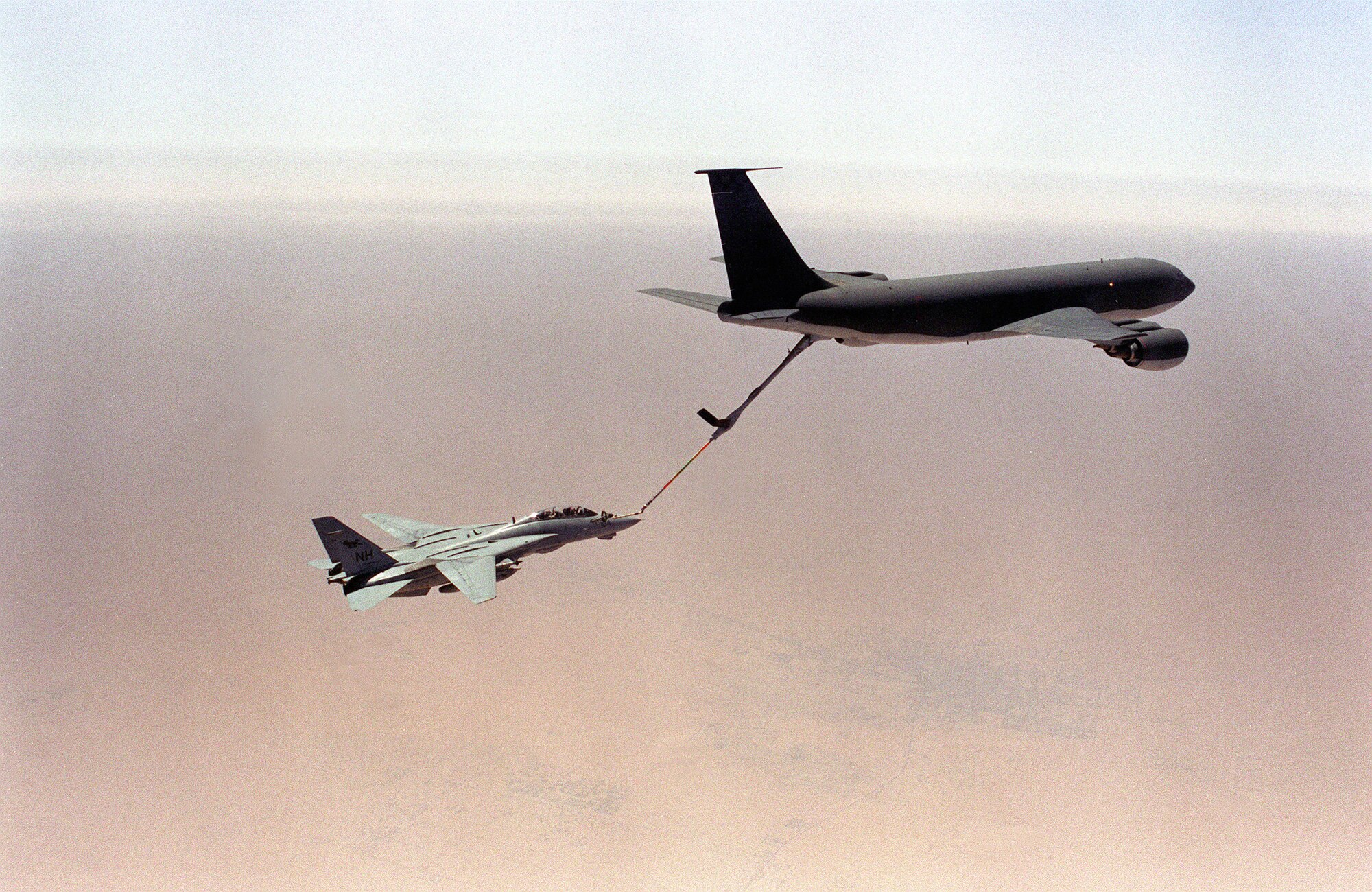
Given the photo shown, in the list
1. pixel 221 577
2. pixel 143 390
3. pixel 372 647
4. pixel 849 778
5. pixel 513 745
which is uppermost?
pixel 143 390

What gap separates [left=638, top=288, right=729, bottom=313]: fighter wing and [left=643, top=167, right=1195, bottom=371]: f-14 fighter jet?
0.15 feet

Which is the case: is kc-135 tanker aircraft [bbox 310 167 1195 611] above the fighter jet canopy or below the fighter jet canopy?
above

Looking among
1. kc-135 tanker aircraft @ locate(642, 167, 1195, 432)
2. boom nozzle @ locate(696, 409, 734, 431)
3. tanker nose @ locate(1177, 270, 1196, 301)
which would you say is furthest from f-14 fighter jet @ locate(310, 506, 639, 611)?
tanker nose @ locate(1177, 270, 1196, 301)

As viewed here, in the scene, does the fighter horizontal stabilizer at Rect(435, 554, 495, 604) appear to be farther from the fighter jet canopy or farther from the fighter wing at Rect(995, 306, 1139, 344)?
the fighter wing at Rect(995, 306, 1139, 344)

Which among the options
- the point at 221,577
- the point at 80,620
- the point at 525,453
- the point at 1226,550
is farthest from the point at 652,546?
the point at 1226,550

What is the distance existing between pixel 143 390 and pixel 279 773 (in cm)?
6264

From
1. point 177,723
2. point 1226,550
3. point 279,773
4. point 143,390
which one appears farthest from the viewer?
point 143,390

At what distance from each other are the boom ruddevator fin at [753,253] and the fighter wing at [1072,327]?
537 cm

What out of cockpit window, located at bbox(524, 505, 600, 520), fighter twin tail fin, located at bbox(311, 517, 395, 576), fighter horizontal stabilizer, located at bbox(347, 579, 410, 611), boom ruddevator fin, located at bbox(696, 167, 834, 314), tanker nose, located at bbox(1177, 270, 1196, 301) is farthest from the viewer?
cockpit window, located at bbox(524, 505, 600, 520)

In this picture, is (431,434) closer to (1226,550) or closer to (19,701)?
(19,701)

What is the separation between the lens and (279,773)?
7600 cm

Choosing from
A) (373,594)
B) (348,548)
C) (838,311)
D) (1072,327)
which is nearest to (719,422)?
(838,311)

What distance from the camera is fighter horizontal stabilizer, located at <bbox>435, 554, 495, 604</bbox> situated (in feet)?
91.9

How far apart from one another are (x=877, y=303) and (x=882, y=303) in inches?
4.6
